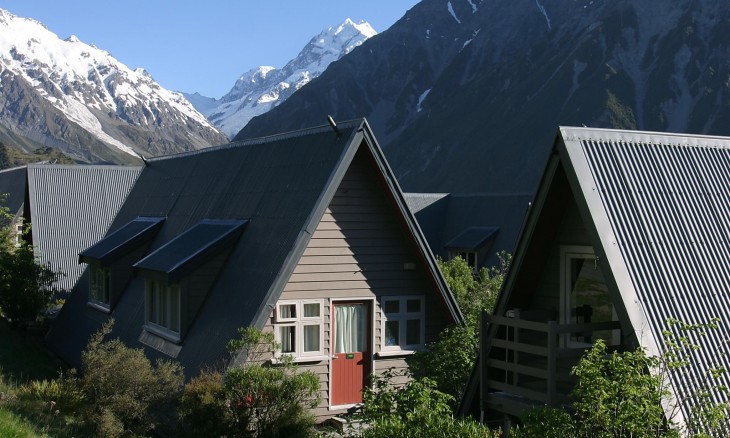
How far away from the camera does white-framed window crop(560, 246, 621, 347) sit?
11.1 meters

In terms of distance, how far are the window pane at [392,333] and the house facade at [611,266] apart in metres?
5.16

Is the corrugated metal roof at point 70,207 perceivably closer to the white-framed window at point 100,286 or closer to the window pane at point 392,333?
the white-framed window at point 100,286

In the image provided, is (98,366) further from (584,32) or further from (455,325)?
(584,32)

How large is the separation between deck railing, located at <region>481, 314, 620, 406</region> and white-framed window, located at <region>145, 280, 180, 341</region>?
7679mm

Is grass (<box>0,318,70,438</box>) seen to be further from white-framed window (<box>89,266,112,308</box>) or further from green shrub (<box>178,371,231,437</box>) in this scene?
green shrub (<box>178,371,231,437</box>)

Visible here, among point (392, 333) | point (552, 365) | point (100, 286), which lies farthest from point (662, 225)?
point (100, 286)

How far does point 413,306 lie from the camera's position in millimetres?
17656

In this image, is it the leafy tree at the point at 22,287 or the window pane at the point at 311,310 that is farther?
the leafy tree at the point at 22,287

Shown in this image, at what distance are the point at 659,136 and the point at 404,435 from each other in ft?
17.0

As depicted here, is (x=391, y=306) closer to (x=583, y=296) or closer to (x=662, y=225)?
(x=583, y=296)

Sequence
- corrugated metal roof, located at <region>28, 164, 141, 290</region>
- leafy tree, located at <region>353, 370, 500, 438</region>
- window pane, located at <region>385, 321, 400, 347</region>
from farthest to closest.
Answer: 1. corrugated metal roof, located at <region>28, 164, 141, 290</region>
2. window pane, located at <region>385, 321, 400, 347</region>
3. leafy tree, located at <region>353, 370, 500, 438</region>

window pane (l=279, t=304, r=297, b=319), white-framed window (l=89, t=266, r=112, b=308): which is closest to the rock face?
white-framed window (l=89, t=266, r=112, b=308)

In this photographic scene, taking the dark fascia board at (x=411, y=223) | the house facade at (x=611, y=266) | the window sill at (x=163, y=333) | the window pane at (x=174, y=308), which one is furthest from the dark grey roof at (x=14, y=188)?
the house facade at (x=611, y=266)

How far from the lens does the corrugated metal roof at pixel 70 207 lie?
118ft
